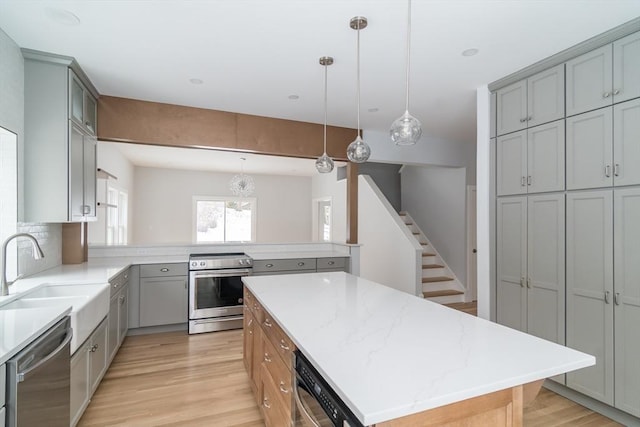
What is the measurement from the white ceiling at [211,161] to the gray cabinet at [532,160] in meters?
2.99

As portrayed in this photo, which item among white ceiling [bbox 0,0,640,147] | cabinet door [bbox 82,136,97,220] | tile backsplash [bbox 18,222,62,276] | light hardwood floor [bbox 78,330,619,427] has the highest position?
white ceiling [bbox 0,0,640,147]

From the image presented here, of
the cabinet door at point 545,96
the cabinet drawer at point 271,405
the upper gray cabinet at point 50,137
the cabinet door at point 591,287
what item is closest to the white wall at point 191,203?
the upper gray cabinet at point 50,137

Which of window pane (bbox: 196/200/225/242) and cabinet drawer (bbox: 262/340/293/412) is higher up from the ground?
window pane (bbox: 196/200/225/242)

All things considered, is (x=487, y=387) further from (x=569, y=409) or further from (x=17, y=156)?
(x=17, y=156)

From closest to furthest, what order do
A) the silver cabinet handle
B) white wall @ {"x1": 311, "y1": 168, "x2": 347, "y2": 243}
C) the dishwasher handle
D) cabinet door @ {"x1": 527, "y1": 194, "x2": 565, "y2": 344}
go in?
the dishwasher handle, the silver cabinet handle, cabinet door @ {"x1": 527, "y1": 194, "x2": 565, "y2": 344}, white wall @ {"x1": 311, "y1": 168, "x2": 347, "y2": 243}

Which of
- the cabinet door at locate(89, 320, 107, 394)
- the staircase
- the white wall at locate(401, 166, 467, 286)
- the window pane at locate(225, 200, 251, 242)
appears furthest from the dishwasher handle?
the window pane at locate(225, 200, 251, 242)

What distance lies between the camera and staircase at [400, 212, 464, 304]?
17.3 feet

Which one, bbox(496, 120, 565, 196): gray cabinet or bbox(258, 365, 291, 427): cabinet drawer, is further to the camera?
bbox(496, 120, 565, 196): gray cabinet

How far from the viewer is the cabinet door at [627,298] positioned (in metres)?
2.11

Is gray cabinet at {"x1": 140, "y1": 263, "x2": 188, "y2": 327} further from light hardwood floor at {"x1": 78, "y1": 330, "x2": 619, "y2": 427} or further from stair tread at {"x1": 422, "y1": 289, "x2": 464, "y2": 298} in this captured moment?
stair tread at {"x1": 422, "y1": 289, "x2": 464, "y2": 298}

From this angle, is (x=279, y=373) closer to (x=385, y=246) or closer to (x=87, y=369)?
(x=87, y=369)

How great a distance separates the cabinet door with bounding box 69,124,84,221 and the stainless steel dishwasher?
1.40m

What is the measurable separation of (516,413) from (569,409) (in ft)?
6.14

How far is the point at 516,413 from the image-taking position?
3.64 ft
